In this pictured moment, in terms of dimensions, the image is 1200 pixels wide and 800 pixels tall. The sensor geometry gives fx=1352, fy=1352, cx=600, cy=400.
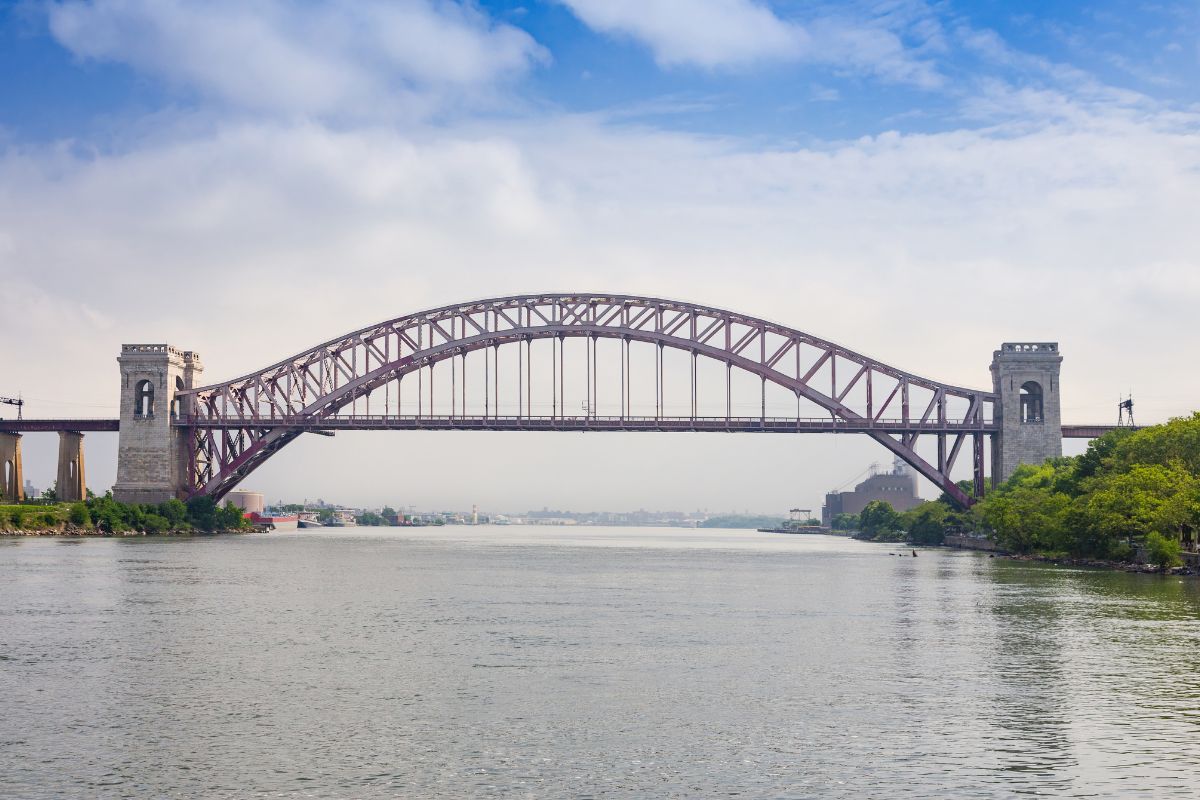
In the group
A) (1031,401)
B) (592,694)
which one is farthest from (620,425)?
(592,694)

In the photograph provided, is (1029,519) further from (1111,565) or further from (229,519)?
(229,519)

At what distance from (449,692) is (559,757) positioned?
5759 mm

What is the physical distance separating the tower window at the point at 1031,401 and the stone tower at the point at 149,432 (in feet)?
222

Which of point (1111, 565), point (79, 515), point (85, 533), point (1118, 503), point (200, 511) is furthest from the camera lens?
point (200, 511)

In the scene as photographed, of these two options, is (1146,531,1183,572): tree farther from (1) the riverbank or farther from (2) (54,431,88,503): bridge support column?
(2) (54,431,88,503): bridge support column

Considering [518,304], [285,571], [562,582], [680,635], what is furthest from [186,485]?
[680,635]

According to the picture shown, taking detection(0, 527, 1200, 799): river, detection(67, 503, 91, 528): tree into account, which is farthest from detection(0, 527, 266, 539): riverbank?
detection(0, 527, 1200, 799): river

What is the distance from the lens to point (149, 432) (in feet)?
361

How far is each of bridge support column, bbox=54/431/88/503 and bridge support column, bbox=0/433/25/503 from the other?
10.6 ft

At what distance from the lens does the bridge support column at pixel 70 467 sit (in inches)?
4496

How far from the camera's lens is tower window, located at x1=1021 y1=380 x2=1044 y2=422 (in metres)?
105

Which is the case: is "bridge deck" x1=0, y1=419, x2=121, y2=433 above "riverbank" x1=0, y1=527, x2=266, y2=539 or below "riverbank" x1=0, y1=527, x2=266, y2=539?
above

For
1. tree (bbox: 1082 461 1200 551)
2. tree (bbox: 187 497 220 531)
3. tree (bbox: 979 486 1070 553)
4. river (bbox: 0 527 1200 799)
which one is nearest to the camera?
river (bbox: 0 527 1200 799)

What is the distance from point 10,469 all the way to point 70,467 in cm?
486
